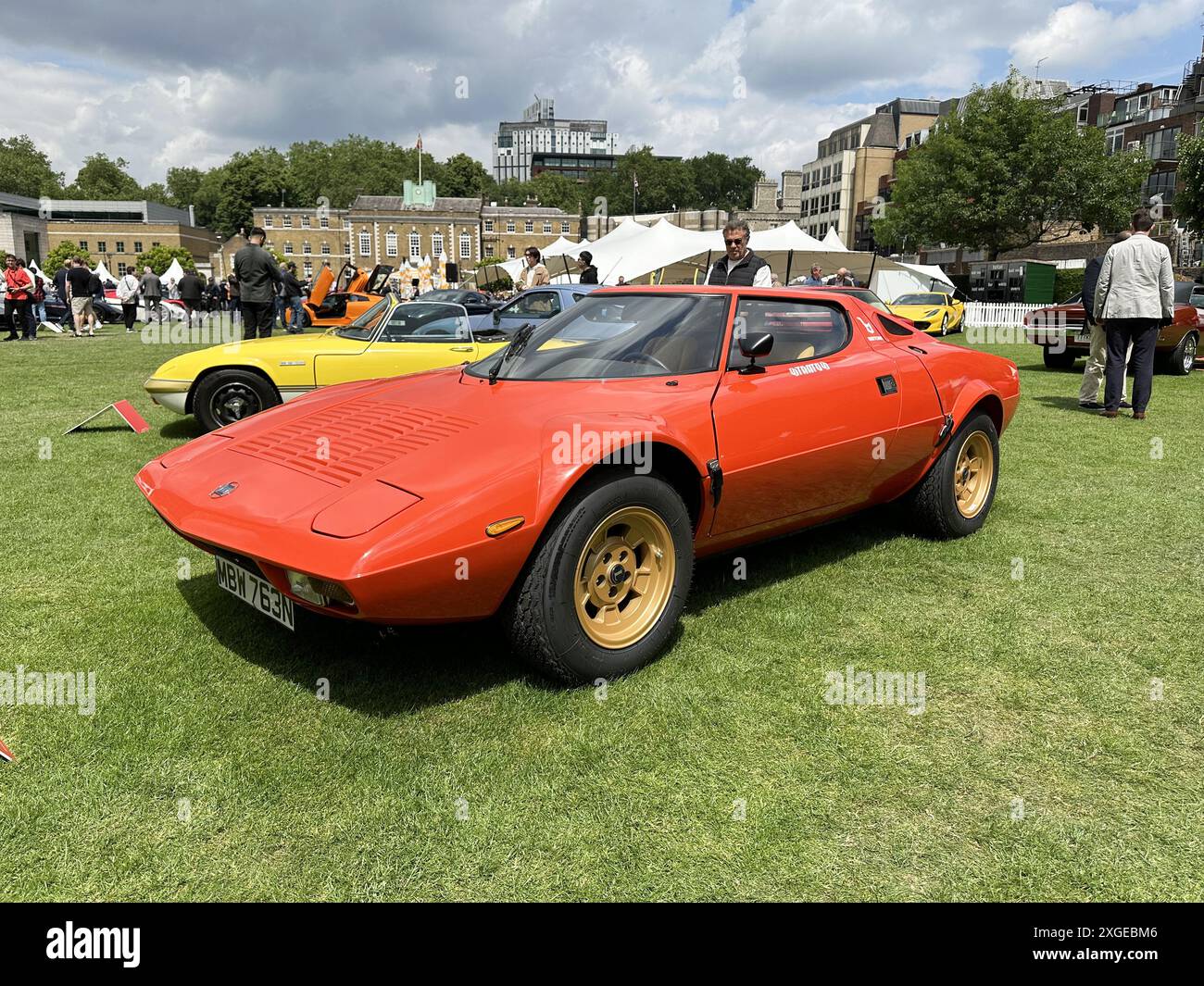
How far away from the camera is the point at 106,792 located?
2.51 m

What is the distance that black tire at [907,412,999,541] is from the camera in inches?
Result: 185

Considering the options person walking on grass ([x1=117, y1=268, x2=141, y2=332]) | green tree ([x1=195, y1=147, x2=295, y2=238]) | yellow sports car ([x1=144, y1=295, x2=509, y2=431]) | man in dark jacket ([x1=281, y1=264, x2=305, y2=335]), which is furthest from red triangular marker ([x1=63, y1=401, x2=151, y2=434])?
green tree ([x1=195, y1=147, x2=295, y2=238])

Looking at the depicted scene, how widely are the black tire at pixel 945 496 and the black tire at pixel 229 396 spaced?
5.46m

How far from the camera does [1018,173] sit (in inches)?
1619

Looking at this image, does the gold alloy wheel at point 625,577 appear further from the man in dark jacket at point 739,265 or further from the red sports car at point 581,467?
the man in dark jacket at point 739,265

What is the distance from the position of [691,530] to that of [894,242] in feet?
176

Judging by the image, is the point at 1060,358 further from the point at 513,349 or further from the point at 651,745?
the point at 651,745

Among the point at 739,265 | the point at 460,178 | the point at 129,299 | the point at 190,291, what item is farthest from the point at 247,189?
the point at 739,265

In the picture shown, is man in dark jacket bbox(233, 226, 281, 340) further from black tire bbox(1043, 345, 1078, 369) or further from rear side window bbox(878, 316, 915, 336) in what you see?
black tire bbox(1043, 345, 1078, 369)

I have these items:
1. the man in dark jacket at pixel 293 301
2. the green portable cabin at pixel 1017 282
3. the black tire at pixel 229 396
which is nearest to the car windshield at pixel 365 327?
the black tire at pixel 229 396

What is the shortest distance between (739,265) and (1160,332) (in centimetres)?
955

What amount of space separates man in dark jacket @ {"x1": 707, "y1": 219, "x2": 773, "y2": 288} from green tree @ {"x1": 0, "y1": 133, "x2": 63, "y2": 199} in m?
141

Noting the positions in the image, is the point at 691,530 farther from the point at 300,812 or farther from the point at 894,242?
the point at 894,242

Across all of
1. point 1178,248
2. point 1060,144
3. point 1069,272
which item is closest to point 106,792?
point 1069,272
